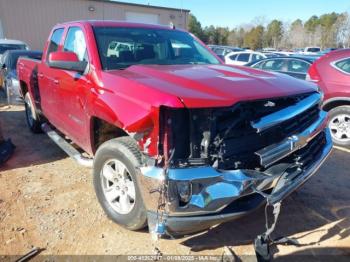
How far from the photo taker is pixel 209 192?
89.0 inches

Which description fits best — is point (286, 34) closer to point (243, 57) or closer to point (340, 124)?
point (243, 57)

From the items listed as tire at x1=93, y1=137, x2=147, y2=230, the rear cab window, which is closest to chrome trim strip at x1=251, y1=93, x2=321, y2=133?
tire at x1=93, y1=137, x2=147, y2=230

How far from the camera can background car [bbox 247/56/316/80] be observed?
25.2ft

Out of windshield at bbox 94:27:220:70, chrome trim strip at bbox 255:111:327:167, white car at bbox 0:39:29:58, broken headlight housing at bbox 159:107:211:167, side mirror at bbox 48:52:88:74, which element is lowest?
chrome trim strip at bbox 255:111:327:167

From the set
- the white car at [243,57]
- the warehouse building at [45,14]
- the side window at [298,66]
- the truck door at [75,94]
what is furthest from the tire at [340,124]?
the warehouse building at [45,14]

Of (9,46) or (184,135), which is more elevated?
(9,46)

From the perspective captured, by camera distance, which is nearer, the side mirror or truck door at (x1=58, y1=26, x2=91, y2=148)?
the side mirror

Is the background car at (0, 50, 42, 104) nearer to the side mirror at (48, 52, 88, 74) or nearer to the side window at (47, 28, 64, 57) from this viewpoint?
the side window at (47, 28, 64, 57)

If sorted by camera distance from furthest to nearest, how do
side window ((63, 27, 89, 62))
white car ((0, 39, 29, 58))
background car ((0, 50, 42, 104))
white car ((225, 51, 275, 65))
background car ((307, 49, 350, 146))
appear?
white car ((225, 51, 275, 65)), white car ((0, 39, 29, 58)), background car ((0, 50, 42, 104)), background car ((307, 49, 350, 146)), side window ((63, 27, 89, 62))

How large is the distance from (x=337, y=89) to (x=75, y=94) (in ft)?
14.8

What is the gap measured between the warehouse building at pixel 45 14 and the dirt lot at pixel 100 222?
21.9 m


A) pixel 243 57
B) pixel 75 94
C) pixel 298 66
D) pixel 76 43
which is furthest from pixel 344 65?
pixel 243 57

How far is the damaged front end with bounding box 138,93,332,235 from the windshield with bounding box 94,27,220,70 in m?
1.34

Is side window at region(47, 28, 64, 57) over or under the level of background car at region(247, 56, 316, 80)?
over
